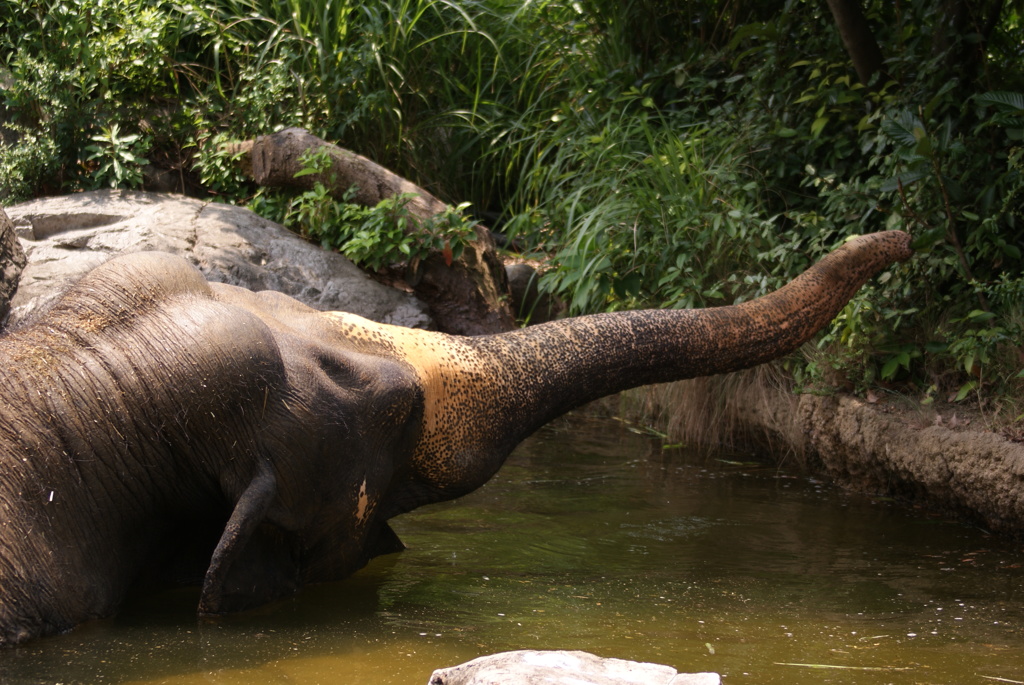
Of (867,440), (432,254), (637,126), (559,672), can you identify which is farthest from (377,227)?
(559,672)

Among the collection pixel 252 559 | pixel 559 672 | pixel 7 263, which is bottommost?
pixel 252 559

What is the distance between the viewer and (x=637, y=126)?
6.98 meters

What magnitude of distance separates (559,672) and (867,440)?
3266 millimetres

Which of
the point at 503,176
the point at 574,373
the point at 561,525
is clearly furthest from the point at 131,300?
the point at 503,176

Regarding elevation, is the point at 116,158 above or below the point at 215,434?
above

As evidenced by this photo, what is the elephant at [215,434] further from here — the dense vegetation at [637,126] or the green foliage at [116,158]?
the green foliage at [116,158]

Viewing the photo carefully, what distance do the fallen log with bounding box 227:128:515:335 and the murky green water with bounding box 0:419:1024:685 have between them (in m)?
2.02

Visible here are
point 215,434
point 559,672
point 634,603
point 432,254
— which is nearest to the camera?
point 559,672

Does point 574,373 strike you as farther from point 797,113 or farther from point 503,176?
point 503,176

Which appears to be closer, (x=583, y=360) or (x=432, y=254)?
(x=583, y=360)

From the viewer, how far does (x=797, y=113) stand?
619 cm

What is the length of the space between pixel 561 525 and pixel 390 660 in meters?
1.71

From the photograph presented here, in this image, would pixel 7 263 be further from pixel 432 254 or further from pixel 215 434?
pixel 432 254

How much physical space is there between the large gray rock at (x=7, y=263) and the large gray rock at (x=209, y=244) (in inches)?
92.4
